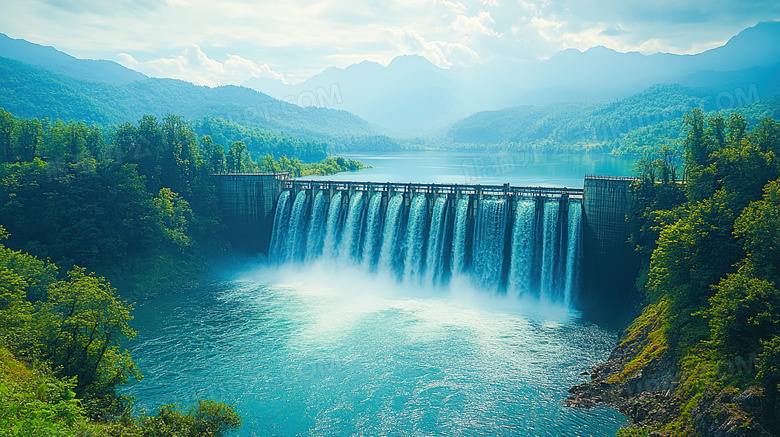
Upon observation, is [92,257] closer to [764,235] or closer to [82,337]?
[82,337]

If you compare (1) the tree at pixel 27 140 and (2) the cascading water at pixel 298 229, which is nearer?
(1) the tree at pixel 27 140

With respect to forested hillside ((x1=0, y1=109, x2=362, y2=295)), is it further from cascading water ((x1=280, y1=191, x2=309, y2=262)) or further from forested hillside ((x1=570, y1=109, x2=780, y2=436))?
forested hillside ((x1=570, y1=109, x2=780, y2=436))

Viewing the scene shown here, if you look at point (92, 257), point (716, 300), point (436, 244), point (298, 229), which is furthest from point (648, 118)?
point (92, 257)

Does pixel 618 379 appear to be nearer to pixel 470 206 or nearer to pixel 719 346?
pixel 719 346

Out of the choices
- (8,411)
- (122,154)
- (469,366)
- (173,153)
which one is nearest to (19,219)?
(122,154)

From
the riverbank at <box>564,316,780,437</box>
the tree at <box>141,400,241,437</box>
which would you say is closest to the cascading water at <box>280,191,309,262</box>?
the riverbank at <box>564,316,780,437</box>

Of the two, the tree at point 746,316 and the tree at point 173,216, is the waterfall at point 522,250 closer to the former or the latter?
the tree at point 746,316

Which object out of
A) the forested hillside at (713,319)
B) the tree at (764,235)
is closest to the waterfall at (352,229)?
the forested hillside at (713,319)

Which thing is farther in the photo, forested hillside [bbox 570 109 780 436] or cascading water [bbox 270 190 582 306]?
cascading water [bbox 270 190 582 306]
